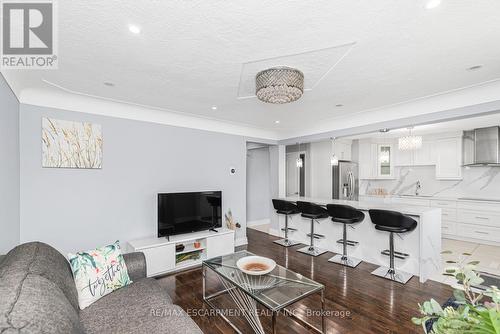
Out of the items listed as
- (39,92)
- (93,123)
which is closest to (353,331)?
(93,123)

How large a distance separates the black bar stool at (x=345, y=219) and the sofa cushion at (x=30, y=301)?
3454 millimetres

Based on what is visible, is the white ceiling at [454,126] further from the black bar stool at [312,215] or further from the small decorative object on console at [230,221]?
the small decorative object on console at [230,221]

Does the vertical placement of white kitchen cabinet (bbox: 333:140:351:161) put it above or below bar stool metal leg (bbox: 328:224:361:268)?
above

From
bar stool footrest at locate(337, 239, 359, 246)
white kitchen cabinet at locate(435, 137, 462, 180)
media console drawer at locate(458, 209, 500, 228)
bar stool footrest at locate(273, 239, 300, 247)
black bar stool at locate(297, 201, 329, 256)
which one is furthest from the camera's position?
white kitchen cabinet at locate(435, 137, 462, 180)

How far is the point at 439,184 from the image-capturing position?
5.60m

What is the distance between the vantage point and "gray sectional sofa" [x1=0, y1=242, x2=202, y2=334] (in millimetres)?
908

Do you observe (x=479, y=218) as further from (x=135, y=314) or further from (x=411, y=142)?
(x=135, y=314)

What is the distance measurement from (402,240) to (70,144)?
481cm

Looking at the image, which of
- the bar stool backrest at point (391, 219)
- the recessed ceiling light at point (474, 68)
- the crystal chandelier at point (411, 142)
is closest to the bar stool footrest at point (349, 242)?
the bar stool backrest at point (391, 219)

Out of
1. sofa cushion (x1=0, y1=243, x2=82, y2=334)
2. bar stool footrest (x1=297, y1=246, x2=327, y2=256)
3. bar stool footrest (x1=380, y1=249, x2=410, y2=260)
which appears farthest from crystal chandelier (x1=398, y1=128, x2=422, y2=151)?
sofa cushion (x1=0, y1=243, x2=82, y2=334)

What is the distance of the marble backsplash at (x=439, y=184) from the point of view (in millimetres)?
4934

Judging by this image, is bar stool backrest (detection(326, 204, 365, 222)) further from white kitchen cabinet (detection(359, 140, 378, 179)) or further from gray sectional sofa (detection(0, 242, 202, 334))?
white kitchen cabinet (detection(359, 140, 378, 179))

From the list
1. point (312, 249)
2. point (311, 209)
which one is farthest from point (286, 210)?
point (312, 249)

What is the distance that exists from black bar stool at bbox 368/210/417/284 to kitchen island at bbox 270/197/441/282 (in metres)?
0.14
